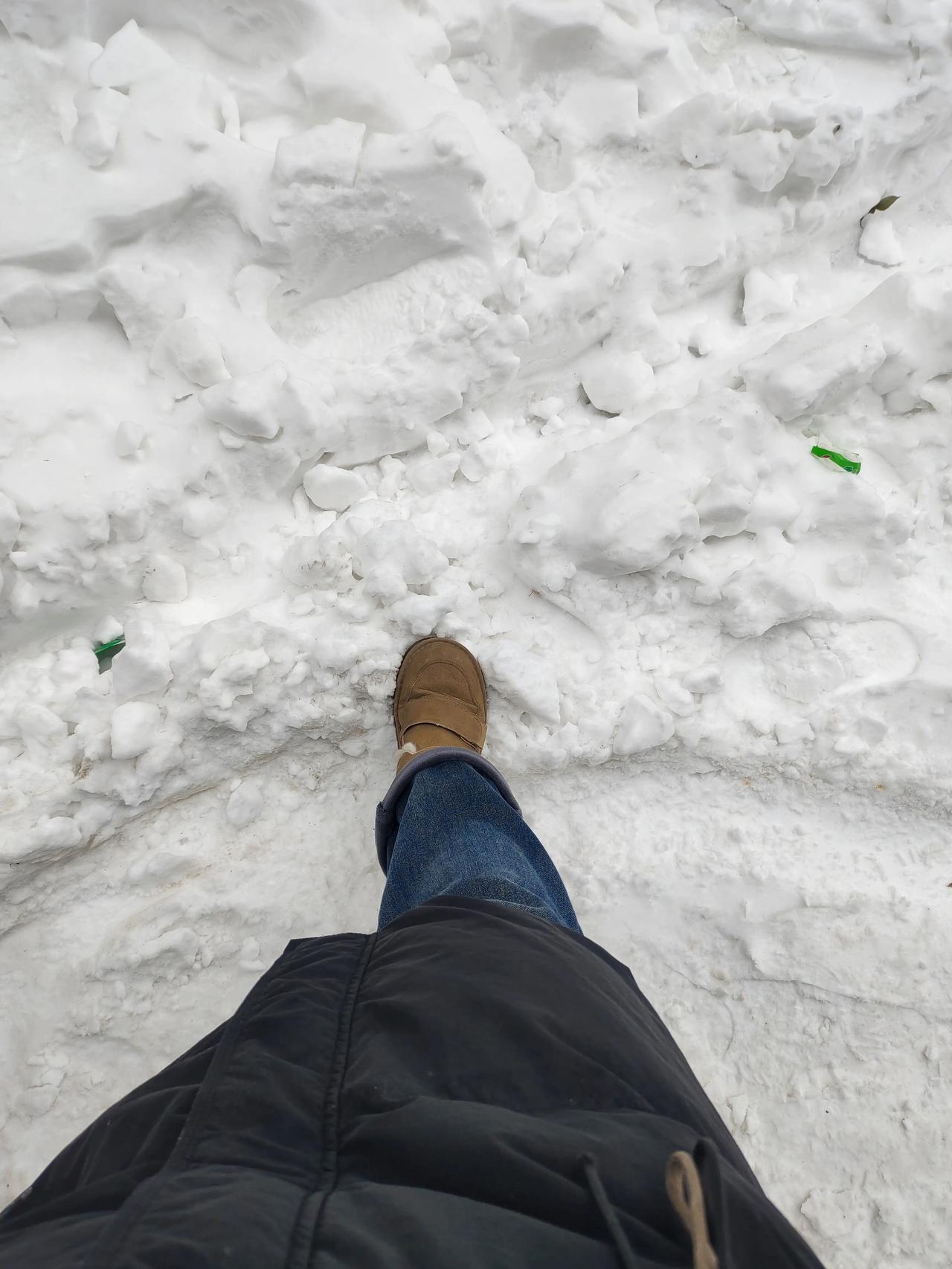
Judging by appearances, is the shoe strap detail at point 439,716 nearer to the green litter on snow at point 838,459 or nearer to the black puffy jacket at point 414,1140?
the black puffy jacket at point 414,1140

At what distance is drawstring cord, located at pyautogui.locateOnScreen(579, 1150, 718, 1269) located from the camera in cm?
48

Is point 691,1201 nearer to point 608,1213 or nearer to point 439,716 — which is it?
point 608,1213

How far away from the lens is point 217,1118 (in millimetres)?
575

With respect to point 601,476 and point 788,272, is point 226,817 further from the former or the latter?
point 788,272

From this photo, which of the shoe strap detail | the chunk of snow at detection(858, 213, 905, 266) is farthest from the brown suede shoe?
the chunk of snow at detection(858, 213, 905, 266)

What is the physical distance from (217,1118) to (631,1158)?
0.32 m

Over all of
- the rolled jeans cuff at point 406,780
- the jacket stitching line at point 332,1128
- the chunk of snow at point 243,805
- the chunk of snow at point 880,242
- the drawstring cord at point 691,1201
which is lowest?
the chunk of snow at point 243,805

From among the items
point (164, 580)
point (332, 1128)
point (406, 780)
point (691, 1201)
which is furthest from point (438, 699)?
point (691, 1201)

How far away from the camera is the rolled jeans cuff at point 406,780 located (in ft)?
3.66

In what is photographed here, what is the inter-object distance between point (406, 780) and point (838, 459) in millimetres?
931

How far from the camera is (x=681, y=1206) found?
50 cm

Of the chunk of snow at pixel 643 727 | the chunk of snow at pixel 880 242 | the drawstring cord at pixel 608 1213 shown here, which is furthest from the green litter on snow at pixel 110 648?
the chunk of snow at pixel 880 242

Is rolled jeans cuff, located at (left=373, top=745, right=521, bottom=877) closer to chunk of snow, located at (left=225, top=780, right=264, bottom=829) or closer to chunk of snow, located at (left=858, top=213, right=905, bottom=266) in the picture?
chunk of snow, located at (left=225, top=780, right=264, bottom=829)

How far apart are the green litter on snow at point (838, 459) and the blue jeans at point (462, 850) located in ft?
2.68
